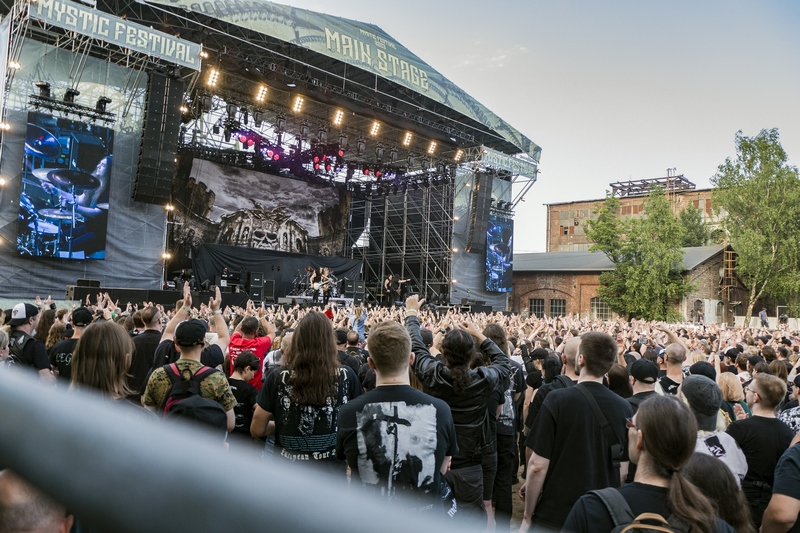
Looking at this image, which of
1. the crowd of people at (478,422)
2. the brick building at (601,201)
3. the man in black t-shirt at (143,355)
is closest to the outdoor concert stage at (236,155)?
the man in black t-shirt at (143,355)

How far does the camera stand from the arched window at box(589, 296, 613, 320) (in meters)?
36.6

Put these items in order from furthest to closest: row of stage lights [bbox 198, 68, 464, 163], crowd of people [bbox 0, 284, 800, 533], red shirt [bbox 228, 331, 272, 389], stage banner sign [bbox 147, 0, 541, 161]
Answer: row of stage lights [bbox 198, 68, 464, 163] → stage banner sign [bbox 147, 0, 541, 161] → red shirt [bbox 228, 331, 272, 389] → crowd of people [bbox 0, 284, 800, 533]

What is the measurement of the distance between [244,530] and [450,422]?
2832mm

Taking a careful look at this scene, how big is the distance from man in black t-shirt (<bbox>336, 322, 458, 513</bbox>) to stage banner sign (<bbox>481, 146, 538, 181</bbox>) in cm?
2419

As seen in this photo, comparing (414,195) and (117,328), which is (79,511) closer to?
(117,328)

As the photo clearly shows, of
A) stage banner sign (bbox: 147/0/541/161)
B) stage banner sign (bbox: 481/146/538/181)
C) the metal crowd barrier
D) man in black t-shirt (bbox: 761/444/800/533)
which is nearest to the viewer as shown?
the metal crowd barrier

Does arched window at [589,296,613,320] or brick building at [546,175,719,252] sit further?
brick building at [546,175,719,252]

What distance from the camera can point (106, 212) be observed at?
58.0 feet

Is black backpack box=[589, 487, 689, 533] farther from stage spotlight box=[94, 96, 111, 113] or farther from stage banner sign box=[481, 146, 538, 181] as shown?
stage banner sign box=[481, 146, 538, 181]

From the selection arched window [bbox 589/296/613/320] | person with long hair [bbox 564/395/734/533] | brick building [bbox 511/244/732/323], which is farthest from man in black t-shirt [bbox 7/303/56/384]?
arched window [bbox 589/296/613/320]

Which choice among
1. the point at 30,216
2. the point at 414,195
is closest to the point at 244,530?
the point at 30,216

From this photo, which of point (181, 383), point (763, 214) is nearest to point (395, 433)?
point (181, 383)

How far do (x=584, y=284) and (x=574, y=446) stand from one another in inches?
1426

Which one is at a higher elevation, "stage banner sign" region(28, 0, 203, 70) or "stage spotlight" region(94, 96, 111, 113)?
"stage banner sign" region(28, 0, 203, 70)
